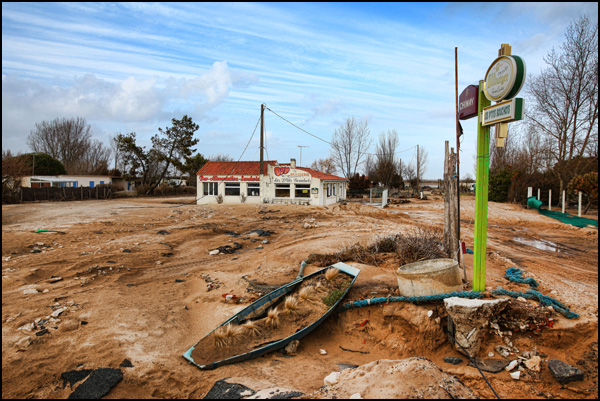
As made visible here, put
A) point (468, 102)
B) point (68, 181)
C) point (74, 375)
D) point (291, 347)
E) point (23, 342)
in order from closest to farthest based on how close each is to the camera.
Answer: point (74, 375) → point (291, 347) → point (468, 102) → point (23, 342) → point (68, 181)

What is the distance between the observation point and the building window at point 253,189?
29859 mm

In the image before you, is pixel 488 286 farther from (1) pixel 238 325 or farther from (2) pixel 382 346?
(1) pixel 238 325

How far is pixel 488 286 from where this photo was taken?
5.98 m

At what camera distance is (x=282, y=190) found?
29516 millimetres

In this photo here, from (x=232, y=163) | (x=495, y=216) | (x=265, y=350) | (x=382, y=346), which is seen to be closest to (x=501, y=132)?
(x=382, y=346)

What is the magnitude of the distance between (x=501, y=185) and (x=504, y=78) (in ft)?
110

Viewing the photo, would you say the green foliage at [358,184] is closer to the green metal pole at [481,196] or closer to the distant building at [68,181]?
the distant building at [68,181]

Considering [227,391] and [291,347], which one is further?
[291,347]

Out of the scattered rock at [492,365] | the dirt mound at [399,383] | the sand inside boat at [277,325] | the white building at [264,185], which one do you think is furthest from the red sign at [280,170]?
the dirt mound at [399,383]

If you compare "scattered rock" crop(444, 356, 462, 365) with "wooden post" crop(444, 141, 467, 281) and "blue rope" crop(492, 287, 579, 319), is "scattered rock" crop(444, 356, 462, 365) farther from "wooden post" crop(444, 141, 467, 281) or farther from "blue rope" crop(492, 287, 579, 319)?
"wooden post" crop(444, 141, 467, 281)

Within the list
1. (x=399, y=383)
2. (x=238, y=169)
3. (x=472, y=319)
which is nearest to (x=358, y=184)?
(x=238, y=169)

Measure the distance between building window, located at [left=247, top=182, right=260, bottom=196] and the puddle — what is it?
20.3 meters

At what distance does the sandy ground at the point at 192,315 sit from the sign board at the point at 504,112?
9.17 feet

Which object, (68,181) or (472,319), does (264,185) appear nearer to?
(68,181)
